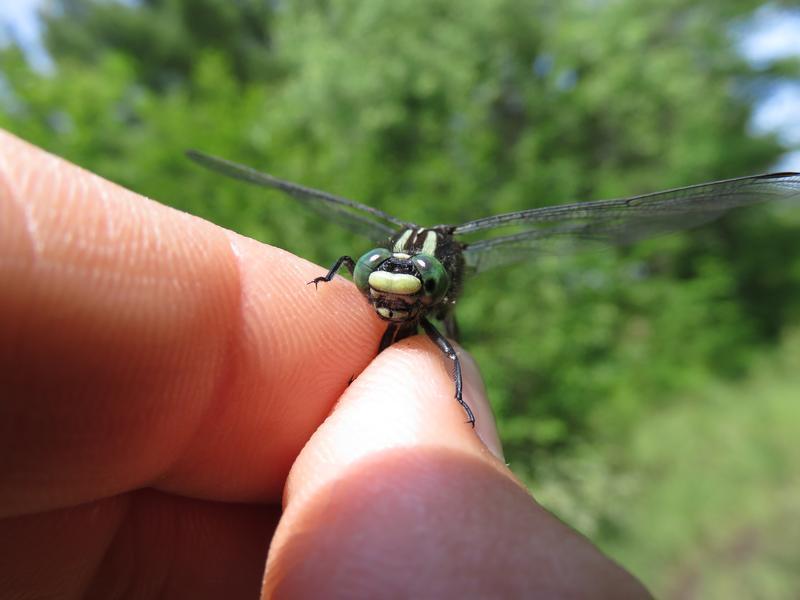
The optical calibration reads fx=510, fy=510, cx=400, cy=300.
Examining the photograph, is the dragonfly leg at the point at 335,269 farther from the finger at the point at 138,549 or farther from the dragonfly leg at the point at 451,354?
the finger at the point at 138,549

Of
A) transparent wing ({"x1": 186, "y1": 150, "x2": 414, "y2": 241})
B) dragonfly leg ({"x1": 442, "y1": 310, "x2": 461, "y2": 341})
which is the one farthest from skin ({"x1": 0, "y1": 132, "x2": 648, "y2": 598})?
dragonfly leg ({"x1": 442, "y1": 310, "x2": 461, "y2": 341})

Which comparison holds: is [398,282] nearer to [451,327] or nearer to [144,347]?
[144,347]

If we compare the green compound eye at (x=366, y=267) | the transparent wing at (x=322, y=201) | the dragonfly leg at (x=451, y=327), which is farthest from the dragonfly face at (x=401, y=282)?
the dragonfly leg at (x=451, y=327)

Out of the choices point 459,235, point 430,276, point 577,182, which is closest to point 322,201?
point 459,235

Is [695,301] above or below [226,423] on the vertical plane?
above

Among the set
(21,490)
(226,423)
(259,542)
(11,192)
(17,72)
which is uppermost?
(17,72)

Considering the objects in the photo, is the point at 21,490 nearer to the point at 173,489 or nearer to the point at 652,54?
the point at 173,489

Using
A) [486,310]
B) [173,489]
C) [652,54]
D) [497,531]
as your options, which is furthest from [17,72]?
[652,54]
